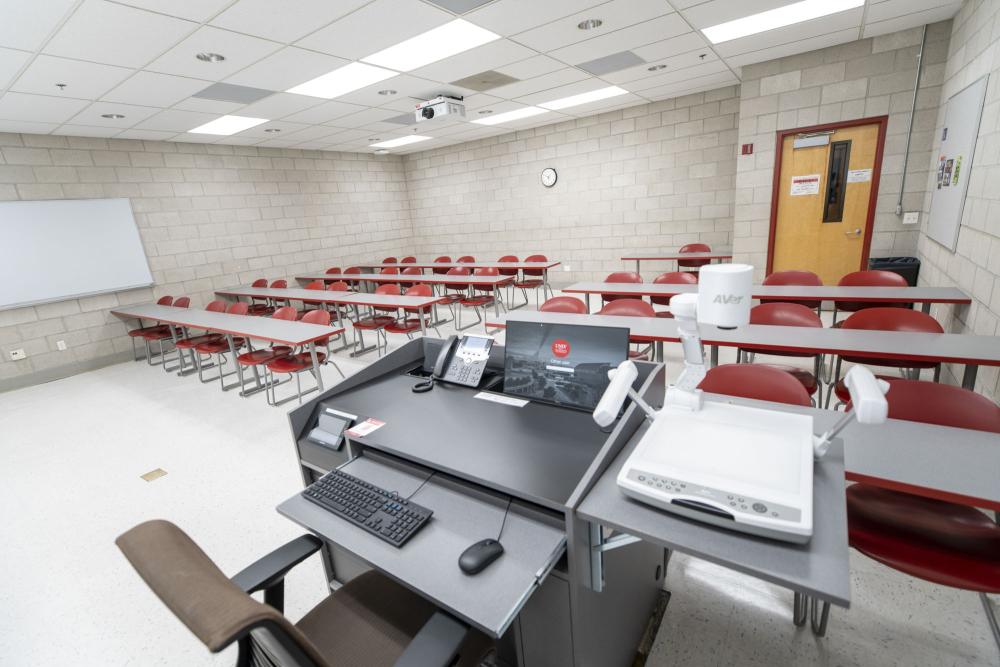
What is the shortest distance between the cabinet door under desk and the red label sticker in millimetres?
545

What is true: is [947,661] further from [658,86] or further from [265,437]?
[658,86]

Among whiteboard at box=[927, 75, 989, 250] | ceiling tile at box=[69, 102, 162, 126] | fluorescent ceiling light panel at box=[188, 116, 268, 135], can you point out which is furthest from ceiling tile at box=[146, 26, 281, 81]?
whiteboard at box=[927, 75, 989, 250]

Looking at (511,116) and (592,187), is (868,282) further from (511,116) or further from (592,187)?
(511,116)

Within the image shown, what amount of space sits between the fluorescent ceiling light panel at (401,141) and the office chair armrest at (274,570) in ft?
23.7

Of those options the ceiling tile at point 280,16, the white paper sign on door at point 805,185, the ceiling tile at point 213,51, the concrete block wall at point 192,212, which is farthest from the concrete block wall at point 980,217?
the concrete block wall at point 192,212

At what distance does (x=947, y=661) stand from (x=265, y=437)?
3847mm

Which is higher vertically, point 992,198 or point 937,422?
point 992,198

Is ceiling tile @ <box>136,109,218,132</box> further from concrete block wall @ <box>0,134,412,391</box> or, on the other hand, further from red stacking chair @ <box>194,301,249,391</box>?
red stacking chair @ <box>194,301,249,391</box>

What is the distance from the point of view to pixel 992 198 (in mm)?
2613

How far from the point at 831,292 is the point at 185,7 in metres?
4.82

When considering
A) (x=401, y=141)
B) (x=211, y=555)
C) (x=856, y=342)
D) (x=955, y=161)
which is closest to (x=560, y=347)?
(x=856, y=342)

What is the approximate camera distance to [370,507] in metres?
1.28

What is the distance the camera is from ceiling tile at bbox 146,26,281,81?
3078 millimetres

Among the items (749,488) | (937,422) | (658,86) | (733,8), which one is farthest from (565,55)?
(749,488)
